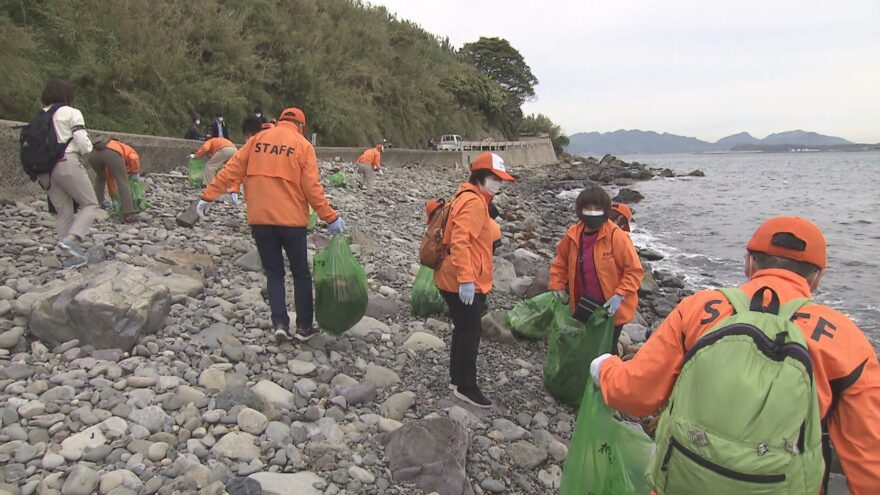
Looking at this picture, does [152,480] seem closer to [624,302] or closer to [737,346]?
[737,346]

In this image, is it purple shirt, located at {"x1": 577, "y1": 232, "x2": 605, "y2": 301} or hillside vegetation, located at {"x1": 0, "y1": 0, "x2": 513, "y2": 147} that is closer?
purple shirt, located at {"x1": 577, "y1": 232, "x2": 605, "y2": 301}

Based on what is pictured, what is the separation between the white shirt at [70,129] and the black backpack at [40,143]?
4 cm

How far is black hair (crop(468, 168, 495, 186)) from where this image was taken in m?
3.65

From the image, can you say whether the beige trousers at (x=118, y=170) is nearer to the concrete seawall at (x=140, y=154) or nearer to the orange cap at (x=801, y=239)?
the concrete seawall at (x=140, y=154)

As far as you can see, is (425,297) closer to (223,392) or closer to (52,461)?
(223,392)

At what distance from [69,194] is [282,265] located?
2.50 meters

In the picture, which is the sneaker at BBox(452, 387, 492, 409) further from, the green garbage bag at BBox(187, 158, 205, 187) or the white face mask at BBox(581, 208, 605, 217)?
the green garbage bag at BBox(187, 158, 205, 187)

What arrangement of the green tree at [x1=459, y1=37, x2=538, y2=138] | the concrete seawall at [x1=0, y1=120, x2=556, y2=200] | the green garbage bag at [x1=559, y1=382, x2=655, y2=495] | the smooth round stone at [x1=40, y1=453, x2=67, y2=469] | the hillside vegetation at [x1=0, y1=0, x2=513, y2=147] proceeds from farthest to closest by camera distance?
the green tree at [x1=459, y1=37, x2=538, y2=138], the hillside vegetation at [x1=0, y1=0, x2=513, y2=147], the concrete seawall at [x1=0, y1=120, x2=556, y2=200], the smooth round stone at [x1=40, y1=453, x2=67, y2=469], the green garbage bag at [x1=559, y1=382, x2=655, y2=495]

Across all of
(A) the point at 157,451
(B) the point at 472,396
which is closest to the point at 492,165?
(B) the point at 472,396

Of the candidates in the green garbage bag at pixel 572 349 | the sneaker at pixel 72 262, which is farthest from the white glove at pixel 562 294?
the sneaker at pixel 72 262

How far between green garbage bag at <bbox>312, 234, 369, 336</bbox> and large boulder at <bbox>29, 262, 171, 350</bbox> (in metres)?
1.21

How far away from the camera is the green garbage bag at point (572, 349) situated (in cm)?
383

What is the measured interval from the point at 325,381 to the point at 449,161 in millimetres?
25418

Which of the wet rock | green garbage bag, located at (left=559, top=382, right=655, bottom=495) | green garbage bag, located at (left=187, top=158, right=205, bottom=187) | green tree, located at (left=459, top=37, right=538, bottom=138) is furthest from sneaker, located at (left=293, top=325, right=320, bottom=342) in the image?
green tree, located at (left=459, top=37, right=538, bottom=138)
